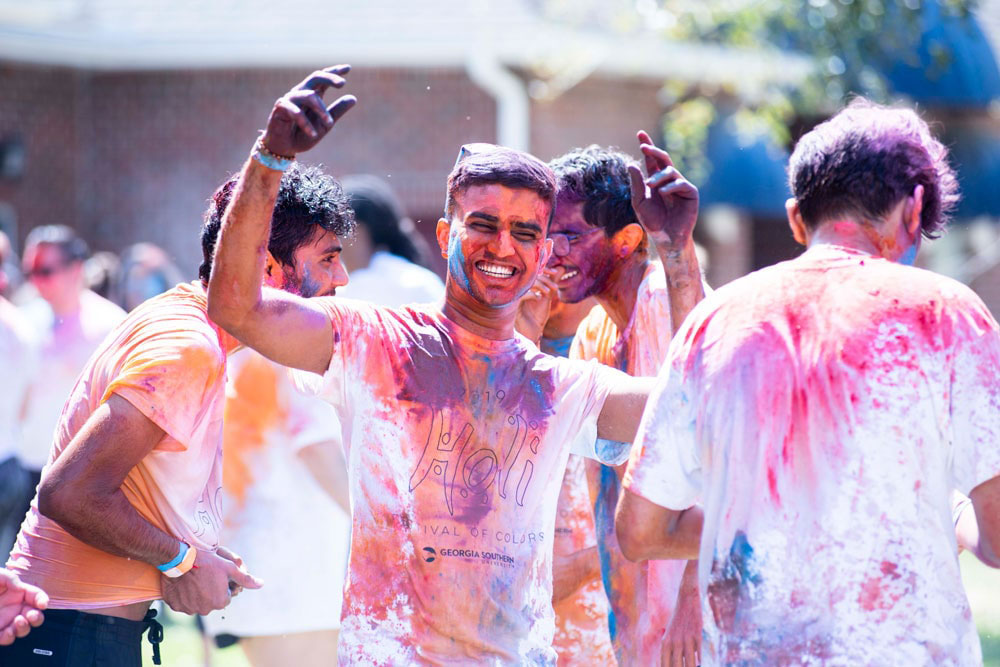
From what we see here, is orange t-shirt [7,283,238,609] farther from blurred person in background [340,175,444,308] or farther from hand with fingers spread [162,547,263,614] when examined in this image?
blurred person in background [340,175,444,308]

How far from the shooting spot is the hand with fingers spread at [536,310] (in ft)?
12.9

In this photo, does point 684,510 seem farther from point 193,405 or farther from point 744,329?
point 193,405

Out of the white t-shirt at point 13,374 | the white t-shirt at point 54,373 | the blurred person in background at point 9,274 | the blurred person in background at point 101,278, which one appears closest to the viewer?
the white t-shirt at point 13,374

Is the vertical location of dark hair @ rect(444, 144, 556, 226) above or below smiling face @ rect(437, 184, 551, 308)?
above

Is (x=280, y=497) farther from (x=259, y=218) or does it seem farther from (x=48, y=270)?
(x=48, y=270)

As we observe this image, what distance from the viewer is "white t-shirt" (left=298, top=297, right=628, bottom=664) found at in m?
2.74

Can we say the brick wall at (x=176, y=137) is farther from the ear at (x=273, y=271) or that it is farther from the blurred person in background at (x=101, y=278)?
the ear at (x=273, y=271)

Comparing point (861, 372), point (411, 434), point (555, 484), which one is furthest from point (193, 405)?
point (861, 372)

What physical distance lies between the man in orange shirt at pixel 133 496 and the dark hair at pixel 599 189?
1.16m

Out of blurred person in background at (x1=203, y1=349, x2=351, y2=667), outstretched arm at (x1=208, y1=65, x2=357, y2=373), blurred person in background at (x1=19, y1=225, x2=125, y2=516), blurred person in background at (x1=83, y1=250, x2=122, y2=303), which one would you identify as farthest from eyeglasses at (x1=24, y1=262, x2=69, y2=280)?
outstretched arm at (x1=208, y1=65, x2=357, y2=373)

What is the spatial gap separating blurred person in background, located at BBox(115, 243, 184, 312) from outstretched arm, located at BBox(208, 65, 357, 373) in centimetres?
670

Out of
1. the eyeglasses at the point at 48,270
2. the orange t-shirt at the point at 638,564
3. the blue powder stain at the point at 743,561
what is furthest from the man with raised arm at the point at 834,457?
the eyeglasses at the point at 48,270

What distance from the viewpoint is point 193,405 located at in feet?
9.83

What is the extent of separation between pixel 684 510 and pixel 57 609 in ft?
5.18
